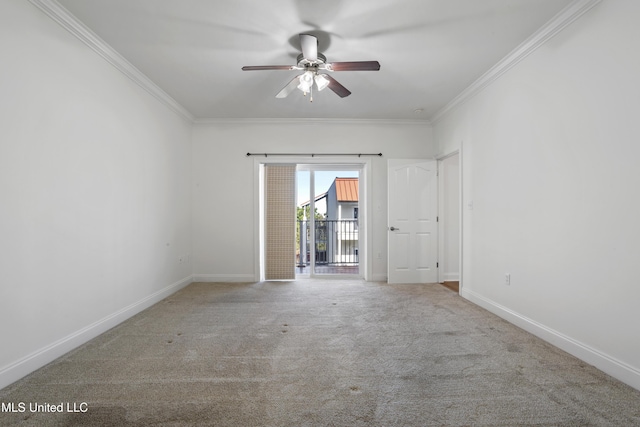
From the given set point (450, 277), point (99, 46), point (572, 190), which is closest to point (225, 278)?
point (99, 46)

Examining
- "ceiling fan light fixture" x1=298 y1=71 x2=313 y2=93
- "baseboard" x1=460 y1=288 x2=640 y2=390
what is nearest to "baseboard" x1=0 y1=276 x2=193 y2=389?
"ceiling fan light fixture" x1=298 y1=71 x2=313 y2=93

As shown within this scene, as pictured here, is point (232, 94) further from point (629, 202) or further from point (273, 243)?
point (629, 202)

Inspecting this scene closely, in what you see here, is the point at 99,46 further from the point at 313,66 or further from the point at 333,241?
the point at 333,241

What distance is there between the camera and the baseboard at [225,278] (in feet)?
15.6

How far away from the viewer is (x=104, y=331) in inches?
108

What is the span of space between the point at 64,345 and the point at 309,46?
10.1 feet

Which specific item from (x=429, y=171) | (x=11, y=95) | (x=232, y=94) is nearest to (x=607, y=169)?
(x=429, y=171)

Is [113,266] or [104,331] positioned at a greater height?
[113,266]

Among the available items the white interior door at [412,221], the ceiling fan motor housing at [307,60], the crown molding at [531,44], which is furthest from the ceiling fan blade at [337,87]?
the white interior door at [412,221]

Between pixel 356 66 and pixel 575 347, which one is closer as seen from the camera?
pixel 575 347

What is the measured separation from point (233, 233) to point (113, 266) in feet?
6.51

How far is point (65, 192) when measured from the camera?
2314 millimetres

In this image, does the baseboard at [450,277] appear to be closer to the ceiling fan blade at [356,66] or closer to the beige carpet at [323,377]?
the beige carpet at [323,377]

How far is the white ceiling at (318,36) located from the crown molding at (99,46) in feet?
0.18
